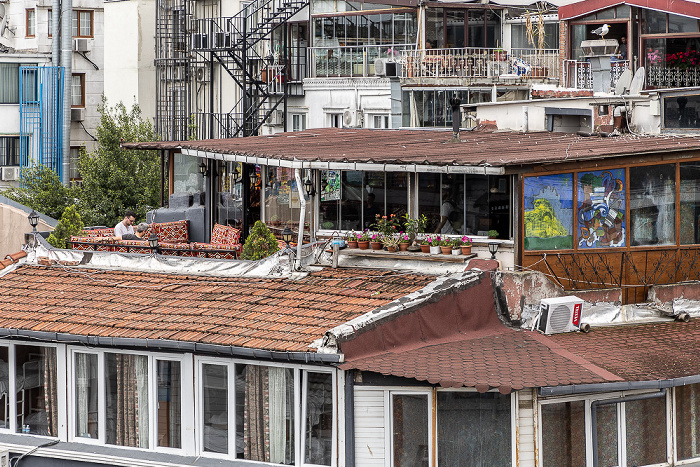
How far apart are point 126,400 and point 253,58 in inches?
951

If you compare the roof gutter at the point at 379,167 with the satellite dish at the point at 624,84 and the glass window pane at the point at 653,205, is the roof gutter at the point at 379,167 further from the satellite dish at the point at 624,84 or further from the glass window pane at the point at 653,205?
the satellite dish at the point at 624,84

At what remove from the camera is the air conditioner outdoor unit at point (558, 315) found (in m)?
18.0

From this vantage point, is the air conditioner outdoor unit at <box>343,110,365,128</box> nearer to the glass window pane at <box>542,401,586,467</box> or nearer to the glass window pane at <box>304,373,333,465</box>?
the glass window pane at <box>304,373,333,465</box>

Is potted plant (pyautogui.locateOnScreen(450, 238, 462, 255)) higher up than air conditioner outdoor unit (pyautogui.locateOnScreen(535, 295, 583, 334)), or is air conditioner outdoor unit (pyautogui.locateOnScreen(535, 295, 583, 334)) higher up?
potted plant (pyautogui.locateOnScreen(450, 238, 462, 255))

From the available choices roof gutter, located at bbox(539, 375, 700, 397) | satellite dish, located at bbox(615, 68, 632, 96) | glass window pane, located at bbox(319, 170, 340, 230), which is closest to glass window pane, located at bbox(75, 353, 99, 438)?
glass window pane, located at bbox(319, 170, 340, 230)

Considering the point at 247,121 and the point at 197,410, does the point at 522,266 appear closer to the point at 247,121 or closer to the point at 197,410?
the point at 197,410

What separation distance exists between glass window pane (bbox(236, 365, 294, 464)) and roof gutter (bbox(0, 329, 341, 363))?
390 millimetres

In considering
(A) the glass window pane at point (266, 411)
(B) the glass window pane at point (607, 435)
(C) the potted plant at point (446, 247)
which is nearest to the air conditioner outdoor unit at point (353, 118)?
(C) the potted plant at point (446, 247)

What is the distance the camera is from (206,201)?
26328mm

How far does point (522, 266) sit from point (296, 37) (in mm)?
24613

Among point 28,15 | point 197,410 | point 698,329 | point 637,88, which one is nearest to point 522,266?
point 698,329

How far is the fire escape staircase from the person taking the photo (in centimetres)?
3953

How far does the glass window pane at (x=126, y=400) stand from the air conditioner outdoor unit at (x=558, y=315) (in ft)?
19.0

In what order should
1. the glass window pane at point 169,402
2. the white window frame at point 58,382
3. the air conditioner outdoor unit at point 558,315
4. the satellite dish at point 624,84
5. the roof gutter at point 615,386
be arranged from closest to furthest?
the roof gutter at point 615,386, the glass window pane at point 169,402, the air conditioner outdoor unit at point 558,315, the white window frame at point 58,382, the satellite dish at point 624,84
